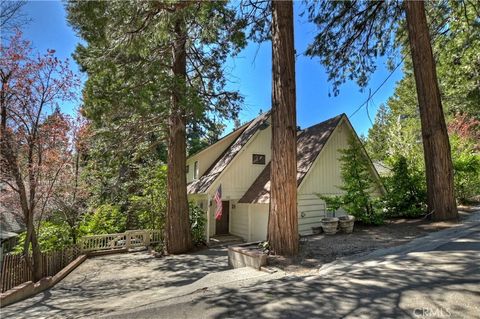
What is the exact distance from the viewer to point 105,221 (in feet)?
51.3

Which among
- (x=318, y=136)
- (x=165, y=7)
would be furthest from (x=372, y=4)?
(x=165, y=7)

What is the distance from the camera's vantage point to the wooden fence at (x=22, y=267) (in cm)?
777

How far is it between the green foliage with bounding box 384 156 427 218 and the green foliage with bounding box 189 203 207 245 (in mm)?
8218

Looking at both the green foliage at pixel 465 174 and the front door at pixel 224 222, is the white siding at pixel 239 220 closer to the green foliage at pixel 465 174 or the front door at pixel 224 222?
the front door at pixel 224 222

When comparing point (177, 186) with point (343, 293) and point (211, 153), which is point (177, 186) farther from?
point (343, 293)

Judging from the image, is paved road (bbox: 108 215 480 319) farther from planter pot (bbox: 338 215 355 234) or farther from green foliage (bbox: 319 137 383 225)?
green foliage (bbox: 319 137 383 225)

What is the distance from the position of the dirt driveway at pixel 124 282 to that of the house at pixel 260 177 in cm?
274

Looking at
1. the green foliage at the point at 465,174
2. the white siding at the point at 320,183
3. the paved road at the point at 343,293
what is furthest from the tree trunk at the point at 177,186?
the green foliage at the point at 465,174

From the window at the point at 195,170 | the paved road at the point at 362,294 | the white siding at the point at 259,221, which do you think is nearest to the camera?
the paved road at the point at 362,294

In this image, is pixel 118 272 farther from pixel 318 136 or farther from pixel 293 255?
pixel 318 136

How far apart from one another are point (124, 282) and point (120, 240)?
667 cm

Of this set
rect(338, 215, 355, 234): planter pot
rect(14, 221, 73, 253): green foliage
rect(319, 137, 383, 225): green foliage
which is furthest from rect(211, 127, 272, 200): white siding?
rect(14, 221, 73, 253): green foliage

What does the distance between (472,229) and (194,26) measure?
9.91m

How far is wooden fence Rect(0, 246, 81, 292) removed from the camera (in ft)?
25.5
